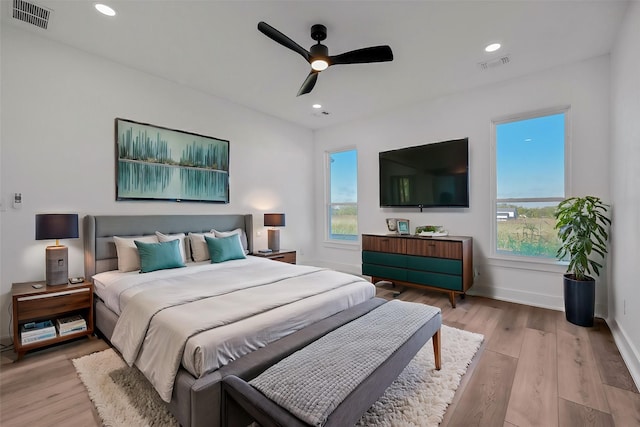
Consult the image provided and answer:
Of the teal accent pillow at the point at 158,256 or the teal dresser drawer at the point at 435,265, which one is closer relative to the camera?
the teal accent pillow at the point at 158,256

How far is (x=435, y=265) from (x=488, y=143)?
1859mm

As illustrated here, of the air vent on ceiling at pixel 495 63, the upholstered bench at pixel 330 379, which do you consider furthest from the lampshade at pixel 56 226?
the air vent on ceiling at pixel 495 63

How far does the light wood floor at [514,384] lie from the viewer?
5.76 ft

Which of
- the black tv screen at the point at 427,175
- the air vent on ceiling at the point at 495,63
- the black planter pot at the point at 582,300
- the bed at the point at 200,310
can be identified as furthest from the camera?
the black tv screen at the point at 427,175

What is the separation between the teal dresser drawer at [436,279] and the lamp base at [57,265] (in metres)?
4.01

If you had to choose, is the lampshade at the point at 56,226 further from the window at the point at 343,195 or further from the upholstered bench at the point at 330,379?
the window at the point at 343,195

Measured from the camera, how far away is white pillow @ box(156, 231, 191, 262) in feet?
11.2

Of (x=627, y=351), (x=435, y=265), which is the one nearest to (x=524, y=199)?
(x=435, y=265)

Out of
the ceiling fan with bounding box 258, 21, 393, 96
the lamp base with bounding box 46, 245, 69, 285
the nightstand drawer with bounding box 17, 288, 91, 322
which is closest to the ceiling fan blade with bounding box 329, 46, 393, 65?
the ceiling fan with bounding box 258, 21, 393, 96

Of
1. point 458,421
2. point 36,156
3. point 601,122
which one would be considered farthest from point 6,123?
point 601,122

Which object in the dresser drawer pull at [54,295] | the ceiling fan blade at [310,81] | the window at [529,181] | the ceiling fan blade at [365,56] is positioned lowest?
the dresser drawer pull at [54,295]

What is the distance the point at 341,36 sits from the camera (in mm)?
2852

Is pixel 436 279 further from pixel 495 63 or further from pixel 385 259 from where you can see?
pixel 495 63

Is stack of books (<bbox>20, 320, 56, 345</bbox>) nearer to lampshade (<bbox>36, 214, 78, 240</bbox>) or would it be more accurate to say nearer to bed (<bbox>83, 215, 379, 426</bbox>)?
bed (<bbox>83, 215, 379, 426</bbox>)
